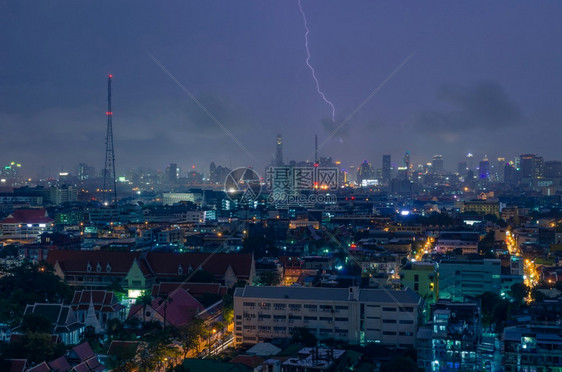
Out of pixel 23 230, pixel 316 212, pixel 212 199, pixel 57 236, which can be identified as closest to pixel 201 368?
pixel 57 236

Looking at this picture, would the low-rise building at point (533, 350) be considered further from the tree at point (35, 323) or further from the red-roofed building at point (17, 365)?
the tree at point (35, 323)

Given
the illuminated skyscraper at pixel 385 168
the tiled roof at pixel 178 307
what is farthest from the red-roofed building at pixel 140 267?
the illuminated skyscraper at pixel 385 168

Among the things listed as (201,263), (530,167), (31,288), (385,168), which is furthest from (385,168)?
(31,288)

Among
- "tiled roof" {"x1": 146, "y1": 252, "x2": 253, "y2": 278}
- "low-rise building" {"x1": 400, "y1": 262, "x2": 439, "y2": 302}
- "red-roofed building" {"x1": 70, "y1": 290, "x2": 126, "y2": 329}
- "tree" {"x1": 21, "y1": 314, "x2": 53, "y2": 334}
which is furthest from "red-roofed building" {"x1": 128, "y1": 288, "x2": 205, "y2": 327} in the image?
"low-rise building" {"x1": 400, "y1": 262, "x2": 439, "y2": 302}

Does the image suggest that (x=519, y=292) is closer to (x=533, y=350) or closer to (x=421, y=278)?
(x=421, y=278)

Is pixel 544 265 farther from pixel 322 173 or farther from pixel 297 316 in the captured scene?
pixel 322 173

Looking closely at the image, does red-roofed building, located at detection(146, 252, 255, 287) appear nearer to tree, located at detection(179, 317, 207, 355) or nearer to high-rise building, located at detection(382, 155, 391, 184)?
tree, located at detection(179, 317, 207, 355)

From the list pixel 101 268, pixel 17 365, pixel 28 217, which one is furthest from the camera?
pixel 28 217

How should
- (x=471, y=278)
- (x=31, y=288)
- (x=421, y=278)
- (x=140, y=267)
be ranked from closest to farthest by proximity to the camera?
1. (x=31, y=288)
2. (x=421, y=278)
3. (x=140, y=267)
4. (x=471, y=278)
